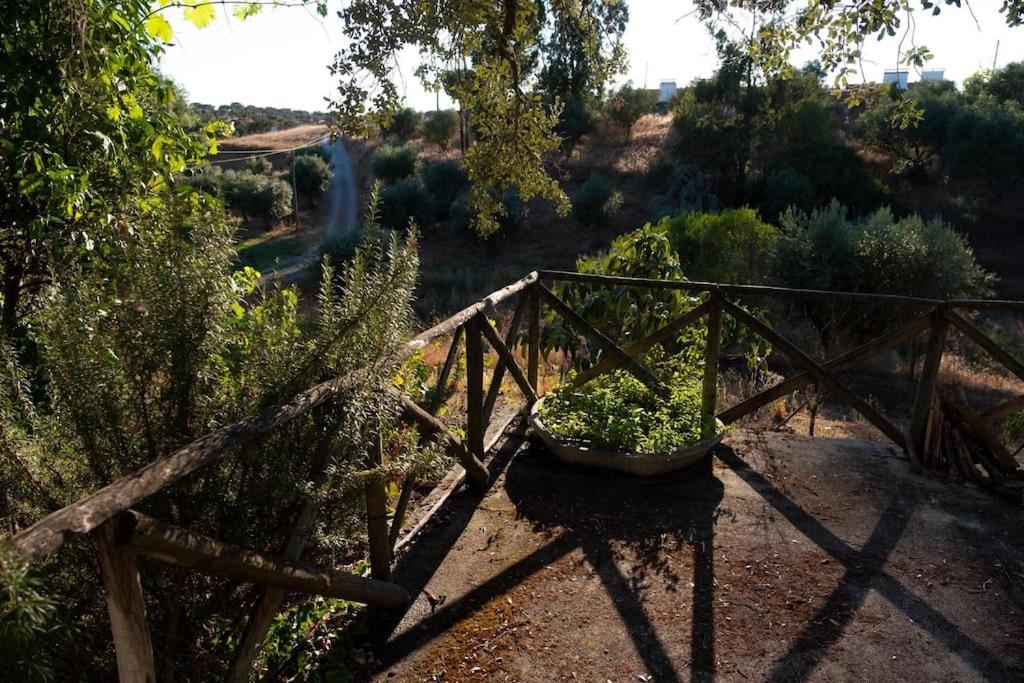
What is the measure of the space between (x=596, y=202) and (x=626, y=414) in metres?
24.4

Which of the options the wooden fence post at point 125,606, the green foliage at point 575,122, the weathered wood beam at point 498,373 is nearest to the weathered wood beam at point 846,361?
the weathered wood beam at point 498,373

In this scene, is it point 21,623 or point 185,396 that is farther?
point 185,396

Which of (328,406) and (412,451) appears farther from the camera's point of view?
(412,451)

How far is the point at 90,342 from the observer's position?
1712 millimetres

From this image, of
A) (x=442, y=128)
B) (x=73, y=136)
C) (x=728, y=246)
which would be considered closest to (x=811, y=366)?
(x=73, y=136)

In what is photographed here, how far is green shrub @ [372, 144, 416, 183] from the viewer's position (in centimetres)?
3459

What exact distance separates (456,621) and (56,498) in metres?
1.64

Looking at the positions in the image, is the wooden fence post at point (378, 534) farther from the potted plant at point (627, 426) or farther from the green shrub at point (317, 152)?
the green shrub at point (317, 152)

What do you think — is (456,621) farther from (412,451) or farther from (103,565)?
(103,565)

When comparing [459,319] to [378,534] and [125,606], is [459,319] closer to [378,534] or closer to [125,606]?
[378,534]

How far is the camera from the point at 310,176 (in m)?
37.7

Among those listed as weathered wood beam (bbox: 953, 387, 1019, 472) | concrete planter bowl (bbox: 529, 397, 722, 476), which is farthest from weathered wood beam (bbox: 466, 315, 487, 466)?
weathered wood beam (bbox: 953, 387, 1019, 472)

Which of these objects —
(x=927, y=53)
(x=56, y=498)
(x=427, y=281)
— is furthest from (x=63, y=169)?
(x=427, y=281)

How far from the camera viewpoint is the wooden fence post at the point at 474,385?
3742 millimetres
